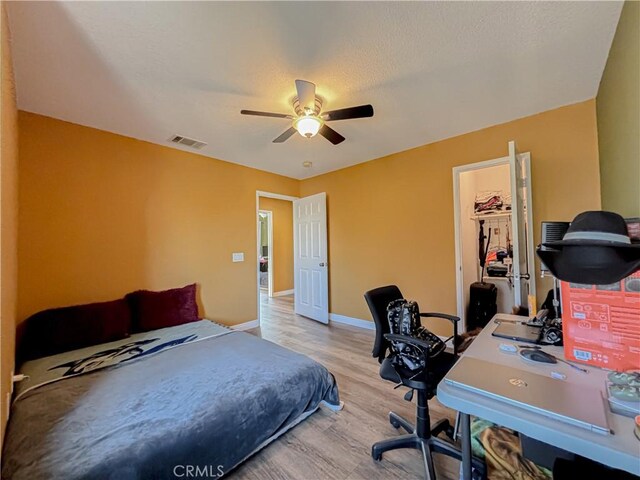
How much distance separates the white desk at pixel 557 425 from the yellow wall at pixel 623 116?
1.17 metres

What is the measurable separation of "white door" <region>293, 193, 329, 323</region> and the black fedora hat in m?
3.66

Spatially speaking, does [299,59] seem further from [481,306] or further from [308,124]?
[481,306]

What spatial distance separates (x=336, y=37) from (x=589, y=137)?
2.56 metres

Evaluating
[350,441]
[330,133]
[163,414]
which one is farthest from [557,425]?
[330,133]

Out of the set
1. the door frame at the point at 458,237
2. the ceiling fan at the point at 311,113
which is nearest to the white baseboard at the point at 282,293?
the door frame at the point at 458,237

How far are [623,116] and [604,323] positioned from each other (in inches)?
55.9

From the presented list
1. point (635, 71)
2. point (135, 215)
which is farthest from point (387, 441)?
point (135, 215)

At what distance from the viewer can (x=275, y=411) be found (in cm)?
170

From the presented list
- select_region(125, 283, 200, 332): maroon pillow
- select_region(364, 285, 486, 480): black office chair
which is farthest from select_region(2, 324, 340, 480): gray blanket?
select_region(125, 283, 200, 332): maroon pillow

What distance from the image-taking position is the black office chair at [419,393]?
1499 millimetres

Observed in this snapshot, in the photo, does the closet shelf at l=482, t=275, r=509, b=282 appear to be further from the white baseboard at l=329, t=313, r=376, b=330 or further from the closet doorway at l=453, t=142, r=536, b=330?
the white baseboard at l=329, t=313, r=376, b=330

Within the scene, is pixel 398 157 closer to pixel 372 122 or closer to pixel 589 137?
pixel 372 122

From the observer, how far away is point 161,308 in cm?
298

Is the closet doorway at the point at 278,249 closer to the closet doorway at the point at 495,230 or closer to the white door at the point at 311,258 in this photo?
the white door at the point at 311,258
